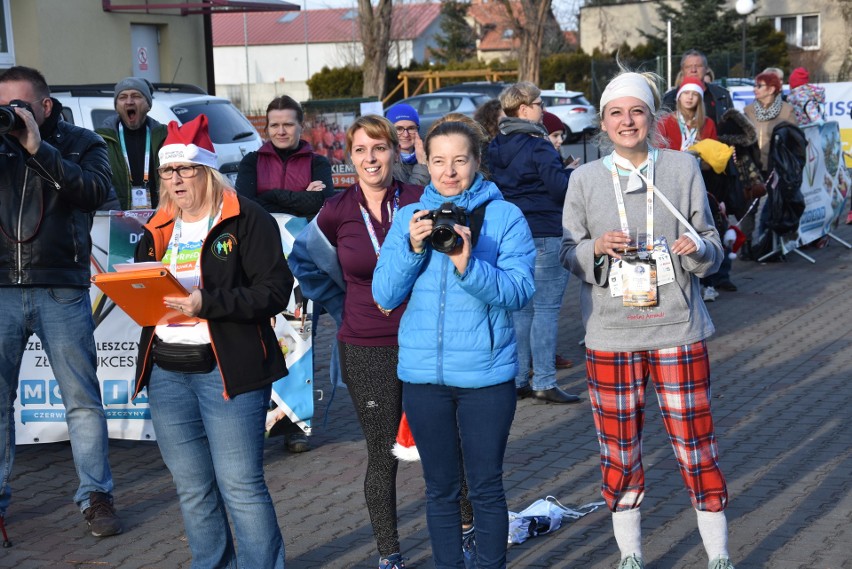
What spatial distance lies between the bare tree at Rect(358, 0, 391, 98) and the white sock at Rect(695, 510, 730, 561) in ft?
92.8

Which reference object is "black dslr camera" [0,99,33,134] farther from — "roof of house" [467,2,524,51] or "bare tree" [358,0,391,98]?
"roof of house" [467,2,524,51]

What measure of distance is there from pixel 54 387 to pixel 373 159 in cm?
312

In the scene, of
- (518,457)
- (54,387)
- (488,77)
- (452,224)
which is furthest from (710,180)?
(488,77)

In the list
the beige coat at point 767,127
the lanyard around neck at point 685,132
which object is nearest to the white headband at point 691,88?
the lanyard around neck at point 685,132

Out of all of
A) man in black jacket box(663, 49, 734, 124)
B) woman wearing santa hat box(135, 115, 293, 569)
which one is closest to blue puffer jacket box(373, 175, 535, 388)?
woman wearing santa hat box(135, 115, 293, 569)

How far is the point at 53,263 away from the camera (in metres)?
5.34

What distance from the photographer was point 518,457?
21.5 ft

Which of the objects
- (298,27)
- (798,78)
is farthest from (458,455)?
(298,27)

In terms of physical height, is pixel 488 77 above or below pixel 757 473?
above

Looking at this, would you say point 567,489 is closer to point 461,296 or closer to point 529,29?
point 461,296

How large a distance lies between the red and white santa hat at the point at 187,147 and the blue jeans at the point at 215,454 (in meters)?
0.78

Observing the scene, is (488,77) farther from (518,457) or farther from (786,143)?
(518,457)

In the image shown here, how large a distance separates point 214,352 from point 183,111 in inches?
411

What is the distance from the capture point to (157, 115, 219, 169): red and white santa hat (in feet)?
13.7
